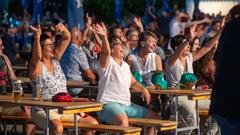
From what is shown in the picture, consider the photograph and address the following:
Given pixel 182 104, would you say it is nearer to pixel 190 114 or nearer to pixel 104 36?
pixel 190 114

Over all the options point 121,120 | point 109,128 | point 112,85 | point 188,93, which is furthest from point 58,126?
point 188,93

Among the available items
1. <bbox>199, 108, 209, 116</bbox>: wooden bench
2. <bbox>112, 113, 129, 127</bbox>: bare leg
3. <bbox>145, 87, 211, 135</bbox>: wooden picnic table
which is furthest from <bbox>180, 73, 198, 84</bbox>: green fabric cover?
<bbox>112, 113, 129, 127</bbox>: bare leg

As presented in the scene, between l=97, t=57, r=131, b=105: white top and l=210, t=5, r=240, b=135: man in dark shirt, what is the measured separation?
12.6ft

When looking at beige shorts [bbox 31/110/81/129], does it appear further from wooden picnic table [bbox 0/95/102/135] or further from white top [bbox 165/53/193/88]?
white top [bbox 165/53/193/88]

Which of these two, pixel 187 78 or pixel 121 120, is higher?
pixel 187 78

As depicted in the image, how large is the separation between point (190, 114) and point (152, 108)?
66 centimetres

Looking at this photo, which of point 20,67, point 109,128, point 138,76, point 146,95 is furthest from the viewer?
point 20,67

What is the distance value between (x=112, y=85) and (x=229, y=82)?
3983mm

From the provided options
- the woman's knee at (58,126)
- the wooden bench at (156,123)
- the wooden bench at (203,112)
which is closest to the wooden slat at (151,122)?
the wooden bench at (156,123)

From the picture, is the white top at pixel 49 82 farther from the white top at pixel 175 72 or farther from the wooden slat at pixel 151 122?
the white top at pixel 175 72

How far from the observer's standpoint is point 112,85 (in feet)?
38.4

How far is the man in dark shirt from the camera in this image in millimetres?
7820

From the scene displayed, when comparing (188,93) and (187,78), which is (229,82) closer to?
(188,93)

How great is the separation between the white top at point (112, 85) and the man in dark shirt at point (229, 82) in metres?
3.84
